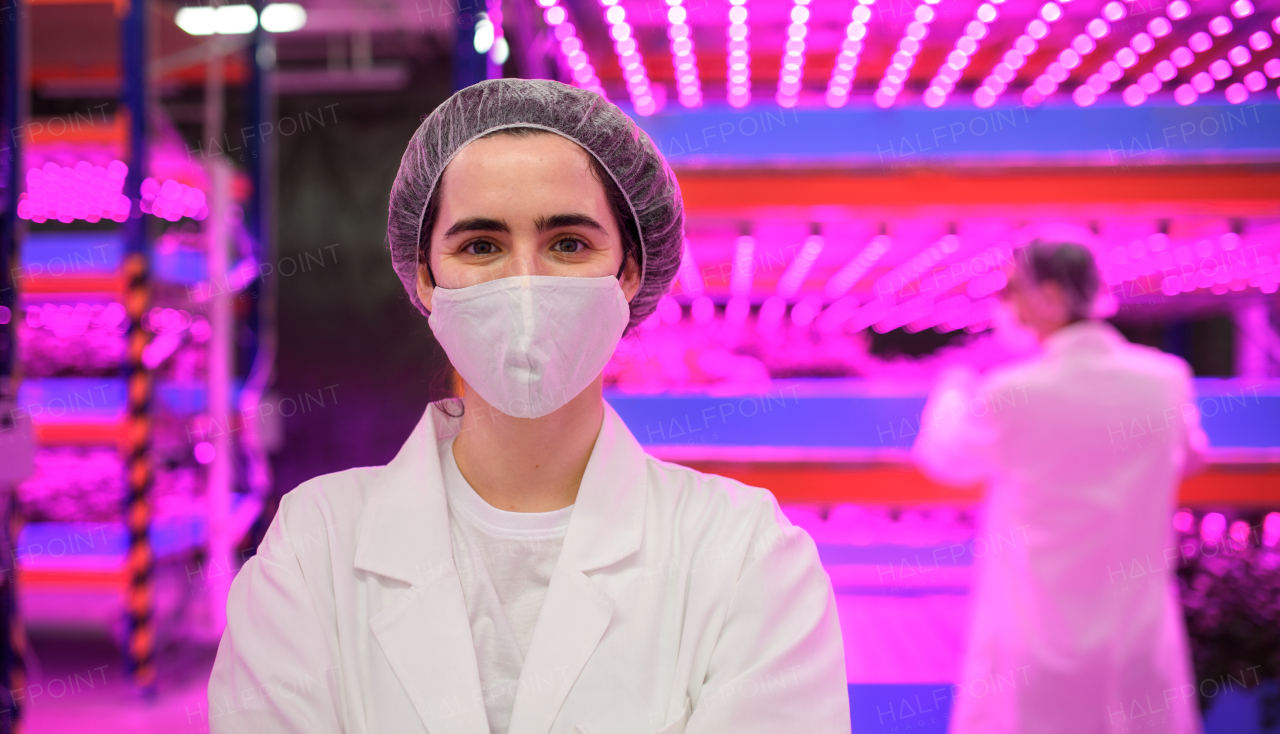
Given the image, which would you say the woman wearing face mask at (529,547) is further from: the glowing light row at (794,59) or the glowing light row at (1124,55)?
the glowing light row at (1124,55)

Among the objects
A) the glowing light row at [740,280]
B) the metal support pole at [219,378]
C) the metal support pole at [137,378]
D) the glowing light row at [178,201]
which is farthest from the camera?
the glowing light row at [178,201]

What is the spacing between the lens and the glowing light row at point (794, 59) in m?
2.30

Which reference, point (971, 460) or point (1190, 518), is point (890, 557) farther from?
point (1190, 518)

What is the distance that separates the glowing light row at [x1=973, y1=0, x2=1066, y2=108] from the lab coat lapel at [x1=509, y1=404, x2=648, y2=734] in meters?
1.98

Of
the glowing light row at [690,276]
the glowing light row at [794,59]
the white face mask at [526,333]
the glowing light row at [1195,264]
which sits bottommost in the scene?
the white face mask at [526,333]

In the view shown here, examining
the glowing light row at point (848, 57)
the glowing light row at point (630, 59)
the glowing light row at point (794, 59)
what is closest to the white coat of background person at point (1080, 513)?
the glowing light row at point (848, 57)

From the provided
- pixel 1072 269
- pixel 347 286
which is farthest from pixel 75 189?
pixel 1072 269

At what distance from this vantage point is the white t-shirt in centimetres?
120

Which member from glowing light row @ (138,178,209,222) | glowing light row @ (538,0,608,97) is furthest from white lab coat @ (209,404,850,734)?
glowing light row @ (138,178,209,222)

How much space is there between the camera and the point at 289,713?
1.09 meters

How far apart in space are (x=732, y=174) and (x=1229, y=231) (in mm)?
1832

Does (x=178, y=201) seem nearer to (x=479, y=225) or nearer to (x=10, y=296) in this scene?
(x=10, y=296)

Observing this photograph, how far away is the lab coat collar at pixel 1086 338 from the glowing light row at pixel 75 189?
4.73 meters

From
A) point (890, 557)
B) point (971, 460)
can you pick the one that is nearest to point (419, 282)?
point (971, 460)
